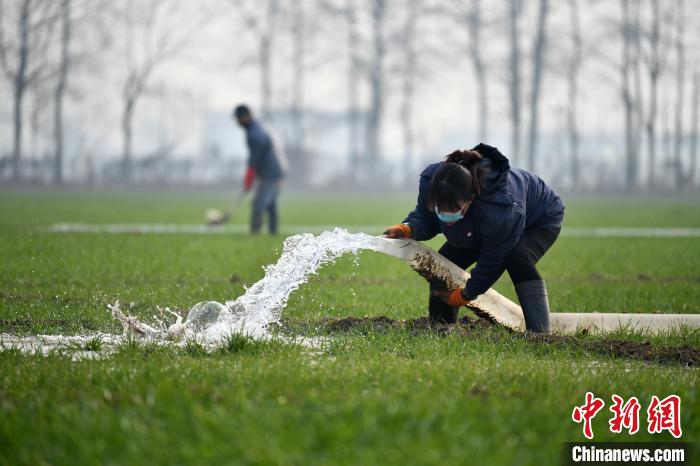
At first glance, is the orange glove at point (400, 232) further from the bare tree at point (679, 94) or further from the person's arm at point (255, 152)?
the bare tree at point (679, 94)

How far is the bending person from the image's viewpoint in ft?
18.6

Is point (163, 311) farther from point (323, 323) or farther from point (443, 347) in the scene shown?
point (443, 347)

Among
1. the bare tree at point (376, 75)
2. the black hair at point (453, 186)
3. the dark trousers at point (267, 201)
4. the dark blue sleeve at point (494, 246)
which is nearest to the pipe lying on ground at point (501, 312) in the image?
the dark blue sleeve at point (494, 246)

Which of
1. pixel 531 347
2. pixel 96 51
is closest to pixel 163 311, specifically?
pixel 531 347

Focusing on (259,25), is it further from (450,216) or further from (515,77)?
(450,216)

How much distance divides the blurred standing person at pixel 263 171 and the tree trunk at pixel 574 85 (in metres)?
28.4

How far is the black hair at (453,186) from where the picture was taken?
18.2 ft

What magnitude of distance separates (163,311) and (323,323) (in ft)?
4.71

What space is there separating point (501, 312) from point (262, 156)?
10.0m

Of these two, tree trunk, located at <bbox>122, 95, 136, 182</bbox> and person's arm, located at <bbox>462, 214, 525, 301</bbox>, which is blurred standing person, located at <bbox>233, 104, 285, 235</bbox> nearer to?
person's arm, located at <bbox>462, 214, 525, 301</bbox>

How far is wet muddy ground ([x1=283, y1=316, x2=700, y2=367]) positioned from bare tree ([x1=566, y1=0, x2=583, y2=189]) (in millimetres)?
36695

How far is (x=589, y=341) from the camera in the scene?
6.14m

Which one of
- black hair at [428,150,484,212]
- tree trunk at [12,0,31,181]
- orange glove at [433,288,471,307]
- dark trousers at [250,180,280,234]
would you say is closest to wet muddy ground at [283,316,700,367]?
orange glove at [433,288,471,307]

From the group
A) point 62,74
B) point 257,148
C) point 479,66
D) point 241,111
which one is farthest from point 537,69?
point 241,111
